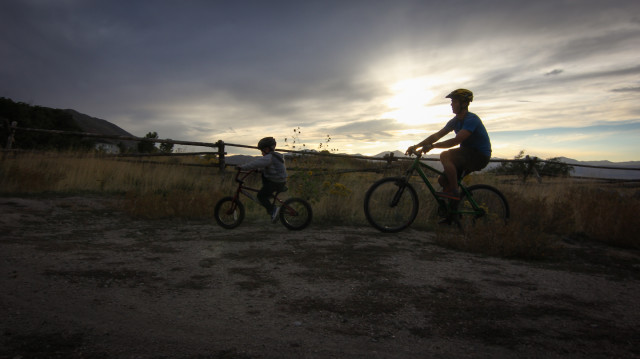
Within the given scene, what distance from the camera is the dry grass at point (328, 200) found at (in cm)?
488

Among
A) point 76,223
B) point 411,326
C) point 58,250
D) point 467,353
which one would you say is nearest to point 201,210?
point 76,223

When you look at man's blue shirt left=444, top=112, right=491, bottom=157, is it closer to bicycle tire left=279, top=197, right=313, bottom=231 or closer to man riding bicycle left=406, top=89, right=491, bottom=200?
man riding bicycle left=406, top=89, right=491, bottom=200

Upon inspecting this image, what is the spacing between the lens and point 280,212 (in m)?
6.00

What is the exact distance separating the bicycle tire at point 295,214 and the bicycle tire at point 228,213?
739 mm

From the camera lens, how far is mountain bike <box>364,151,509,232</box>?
18.5ft

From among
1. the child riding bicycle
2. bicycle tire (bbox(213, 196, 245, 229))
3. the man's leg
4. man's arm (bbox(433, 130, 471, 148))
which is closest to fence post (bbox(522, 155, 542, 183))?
the man's leg

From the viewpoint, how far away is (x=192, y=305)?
268cm

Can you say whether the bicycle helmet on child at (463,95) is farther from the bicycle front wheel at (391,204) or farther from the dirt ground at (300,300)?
the dirt ground at (300,300)

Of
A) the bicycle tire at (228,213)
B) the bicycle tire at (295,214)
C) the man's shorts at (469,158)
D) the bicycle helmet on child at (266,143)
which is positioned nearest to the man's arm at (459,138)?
the man's shorts at (469,158)

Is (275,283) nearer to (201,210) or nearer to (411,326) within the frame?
(411,326)

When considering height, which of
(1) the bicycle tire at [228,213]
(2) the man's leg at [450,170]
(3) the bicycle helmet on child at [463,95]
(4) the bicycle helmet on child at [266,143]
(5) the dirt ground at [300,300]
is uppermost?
(3) the bicycle helmet on child at [463,95]

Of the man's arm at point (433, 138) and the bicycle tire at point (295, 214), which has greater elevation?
the man's arm at point (433, 138)

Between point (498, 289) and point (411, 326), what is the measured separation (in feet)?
4.13

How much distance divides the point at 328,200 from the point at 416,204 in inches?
86.4
